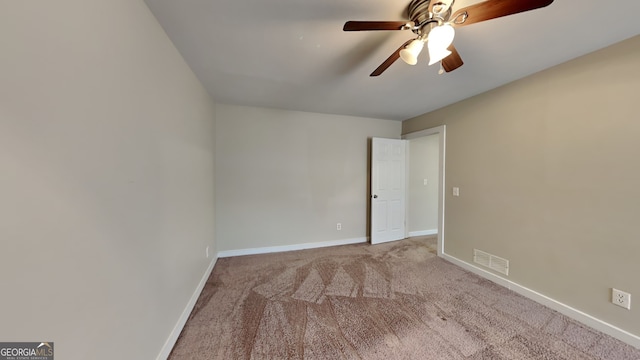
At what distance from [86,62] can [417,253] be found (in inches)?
152

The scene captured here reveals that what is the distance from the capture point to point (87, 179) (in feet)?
2.77

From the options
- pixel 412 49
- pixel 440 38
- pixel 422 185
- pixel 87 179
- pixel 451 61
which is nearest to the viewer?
pixel 87 179

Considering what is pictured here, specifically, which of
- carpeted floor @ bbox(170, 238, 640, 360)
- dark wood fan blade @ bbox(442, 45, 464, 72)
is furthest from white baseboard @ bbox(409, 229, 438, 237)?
dark wood fan blade @ bbox(442, 45, 464, 72)

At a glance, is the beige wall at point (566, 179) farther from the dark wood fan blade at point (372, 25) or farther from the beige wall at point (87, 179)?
the beige wall at point (87, 179)

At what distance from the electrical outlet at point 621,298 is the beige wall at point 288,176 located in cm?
265

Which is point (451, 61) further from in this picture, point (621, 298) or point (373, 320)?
point (621, 298)

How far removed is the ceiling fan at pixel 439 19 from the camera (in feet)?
3.34

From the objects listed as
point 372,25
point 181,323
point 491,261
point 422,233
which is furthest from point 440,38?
point 422,233

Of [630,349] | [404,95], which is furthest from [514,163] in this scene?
[630,349]

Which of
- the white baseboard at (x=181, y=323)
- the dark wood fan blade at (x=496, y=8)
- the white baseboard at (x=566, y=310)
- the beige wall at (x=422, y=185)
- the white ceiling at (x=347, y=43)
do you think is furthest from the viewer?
the beige wall at (x=422, y=185)

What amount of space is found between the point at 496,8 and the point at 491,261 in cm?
261

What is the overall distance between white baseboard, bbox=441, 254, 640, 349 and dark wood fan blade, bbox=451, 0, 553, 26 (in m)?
2.45

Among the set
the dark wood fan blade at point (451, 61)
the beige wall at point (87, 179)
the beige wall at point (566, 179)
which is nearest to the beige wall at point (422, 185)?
the beige wall at point (566, 179)

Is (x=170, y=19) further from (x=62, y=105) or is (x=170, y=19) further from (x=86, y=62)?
(x=62, y=105)
